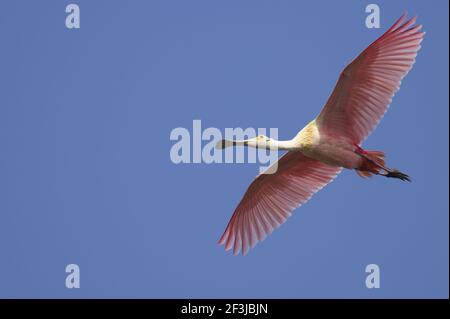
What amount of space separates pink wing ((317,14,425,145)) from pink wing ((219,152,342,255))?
0.95 metres

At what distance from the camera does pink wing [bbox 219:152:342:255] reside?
48.1 feet

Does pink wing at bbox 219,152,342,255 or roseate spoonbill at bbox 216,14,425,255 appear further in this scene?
pink wing at bbox 219,152,342,255

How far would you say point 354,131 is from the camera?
13828mm

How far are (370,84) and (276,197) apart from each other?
82.1 inches

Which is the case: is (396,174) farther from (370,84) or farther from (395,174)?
(370,84)

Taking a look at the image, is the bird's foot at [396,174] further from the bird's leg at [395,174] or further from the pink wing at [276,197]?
the pink wing at [276,197]

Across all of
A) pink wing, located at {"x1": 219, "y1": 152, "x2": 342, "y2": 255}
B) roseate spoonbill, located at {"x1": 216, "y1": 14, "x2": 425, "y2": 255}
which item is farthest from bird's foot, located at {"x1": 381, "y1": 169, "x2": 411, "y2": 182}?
pink wing, located at {"x1": 219, "y1": 152, "x2": 342, "y2": 255}

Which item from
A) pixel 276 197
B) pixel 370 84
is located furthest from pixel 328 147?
pixel 276 197

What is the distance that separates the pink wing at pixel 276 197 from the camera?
577 inches

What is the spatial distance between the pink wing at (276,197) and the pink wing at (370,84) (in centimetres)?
→ 95

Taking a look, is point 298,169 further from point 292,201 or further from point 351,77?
point 351,77

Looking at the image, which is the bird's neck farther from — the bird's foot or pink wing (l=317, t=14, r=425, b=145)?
the bird's foot

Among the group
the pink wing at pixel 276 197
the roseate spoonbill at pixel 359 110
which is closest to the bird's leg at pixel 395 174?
the roseate spoonbill at pixel 359 110
